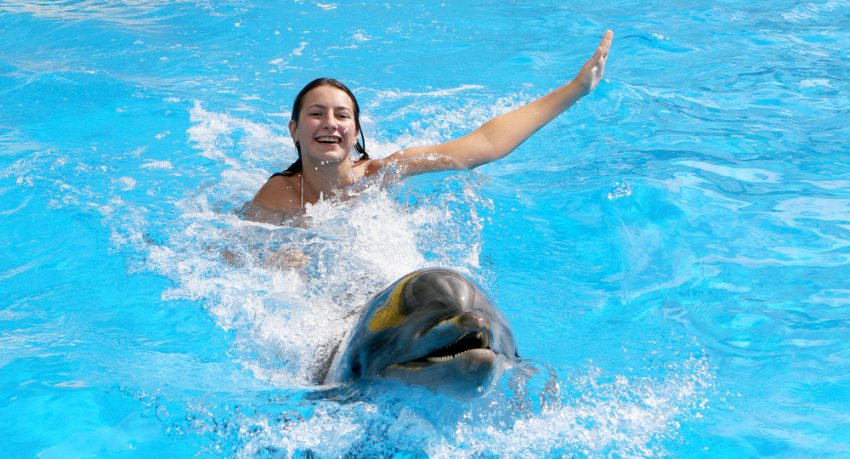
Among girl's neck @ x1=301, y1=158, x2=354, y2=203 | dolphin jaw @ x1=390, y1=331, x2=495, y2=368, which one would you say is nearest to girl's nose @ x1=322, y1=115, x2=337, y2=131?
girl's neck @ x1=301, y1=158, x2=354, y2=203

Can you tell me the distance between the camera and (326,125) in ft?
14.4

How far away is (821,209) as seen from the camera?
5.00 metres

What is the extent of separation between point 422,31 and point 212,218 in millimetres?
5173

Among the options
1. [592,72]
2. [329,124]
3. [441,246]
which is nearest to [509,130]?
[592,72]

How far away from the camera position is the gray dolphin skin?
2.04 meters

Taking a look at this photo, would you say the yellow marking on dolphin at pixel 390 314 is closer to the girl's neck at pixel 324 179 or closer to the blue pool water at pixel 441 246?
the blue pool water at pixel 441 246

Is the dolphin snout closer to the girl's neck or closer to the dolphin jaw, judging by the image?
the dolphin jaw

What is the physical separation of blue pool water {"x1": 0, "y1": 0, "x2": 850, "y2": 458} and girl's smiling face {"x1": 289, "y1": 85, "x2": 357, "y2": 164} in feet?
1.04

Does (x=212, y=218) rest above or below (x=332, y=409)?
below

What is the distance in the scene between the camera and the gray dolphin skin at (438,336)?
80.4 inches

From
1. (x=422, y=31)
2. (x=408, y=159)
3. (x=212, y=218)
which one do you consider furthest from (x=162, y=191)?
(x=422, y=31)

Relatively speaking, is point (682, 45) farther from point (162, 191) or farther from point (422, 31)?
point (162, 191)

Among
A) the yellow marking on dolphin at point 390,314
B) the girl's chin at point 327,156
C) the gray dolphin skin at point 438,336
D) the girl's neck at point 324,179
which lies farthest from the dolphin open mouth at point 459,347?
the girl's neck at point 324,179

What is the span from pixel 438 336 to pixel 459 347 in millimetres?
69
